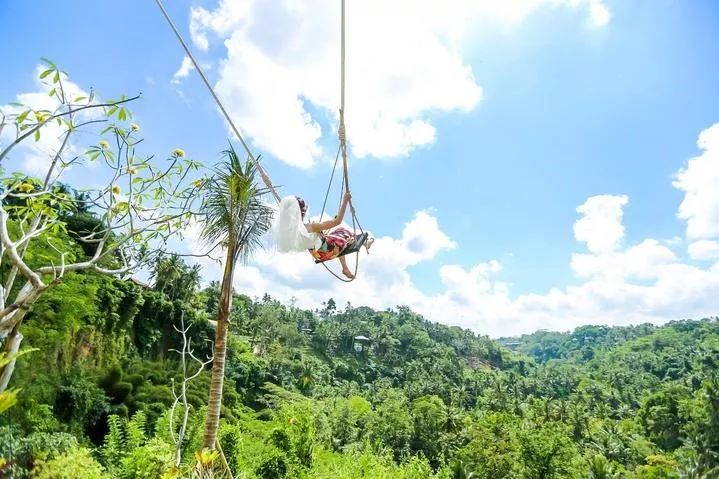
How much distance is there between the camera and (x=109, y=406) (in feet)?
48.5

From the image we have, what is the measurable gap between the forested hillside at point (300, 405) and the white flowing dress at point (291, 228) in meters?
1.41

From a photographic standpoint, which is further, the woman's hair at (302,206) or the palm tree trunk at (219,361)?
the palm tree trunk at (219,361)

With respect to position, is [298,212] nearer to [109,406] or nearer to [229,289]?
[229,289]

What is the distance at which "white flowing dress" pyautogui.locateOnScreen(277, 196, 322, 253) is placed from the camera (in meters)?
3.85

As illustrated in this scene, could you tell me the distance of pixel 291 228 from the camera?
3857 mm

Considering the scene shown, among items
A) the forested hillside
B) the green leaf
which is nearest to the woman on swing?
the forested hillside

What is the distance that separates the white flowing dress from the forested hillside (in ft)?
4.62

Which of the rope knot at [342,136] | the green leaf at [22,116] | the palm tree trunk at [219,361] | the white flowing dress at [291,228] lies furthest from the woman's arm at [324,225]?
the green leaf at [22,116]

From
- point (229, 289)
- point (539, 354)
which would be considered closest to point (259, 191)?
point (229, 289)

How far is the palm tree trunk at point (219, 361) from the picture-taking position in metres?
4.66

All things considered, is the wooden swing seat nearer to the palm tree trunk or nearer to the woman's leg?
the woman's leg

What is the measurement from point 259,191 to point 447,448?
2594 centimetres

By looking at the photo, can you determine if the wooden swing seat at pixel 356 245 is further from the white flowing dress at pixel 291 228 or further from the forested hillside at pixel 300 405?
the forested hillside at pixel 300 405

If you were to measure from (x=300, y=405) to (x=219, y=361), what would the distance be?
23136mm
